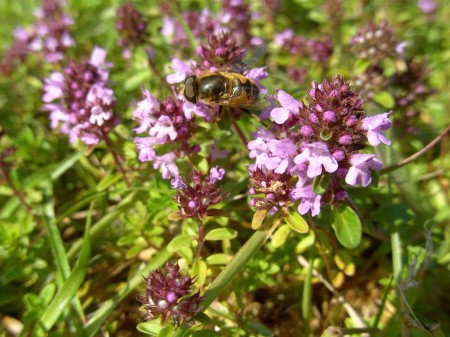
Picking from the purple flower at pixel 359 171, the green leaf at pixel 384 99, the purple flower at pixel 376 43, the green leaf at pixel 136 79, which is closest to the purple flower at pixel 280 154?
the purple flower at pixel 359 171

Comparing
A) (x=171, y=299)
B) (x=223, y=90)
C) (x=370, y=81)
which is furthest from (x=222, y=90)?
(x=370, y=81)

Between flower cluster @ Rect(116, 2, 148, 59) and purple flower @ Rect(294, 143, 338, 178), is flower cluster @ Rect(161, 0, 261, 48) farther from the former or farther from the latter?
purple flower @ Rect(294, 143, 338, 178)

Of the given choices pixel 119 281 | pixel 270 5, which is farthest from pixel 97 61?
pixel 270 5

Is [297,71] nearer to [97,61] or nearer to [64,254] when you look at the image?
[97,61]

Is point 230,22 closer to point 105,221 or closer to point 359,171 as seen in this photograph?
point 105,221

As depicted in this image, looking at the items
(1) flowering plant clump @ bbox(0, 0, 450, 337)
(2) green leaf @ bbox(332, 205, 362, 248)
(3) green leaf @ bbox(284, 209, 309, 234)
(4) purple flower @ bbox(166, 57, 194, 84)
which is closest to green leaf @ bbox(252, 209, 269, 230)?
(1) flowering plant clump @ bbox(0, 0, 450, 337)

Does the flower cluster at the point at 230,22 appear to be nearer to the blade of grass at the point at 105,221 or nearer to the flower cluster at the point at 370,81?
the flower cluster at the point at 370,81
